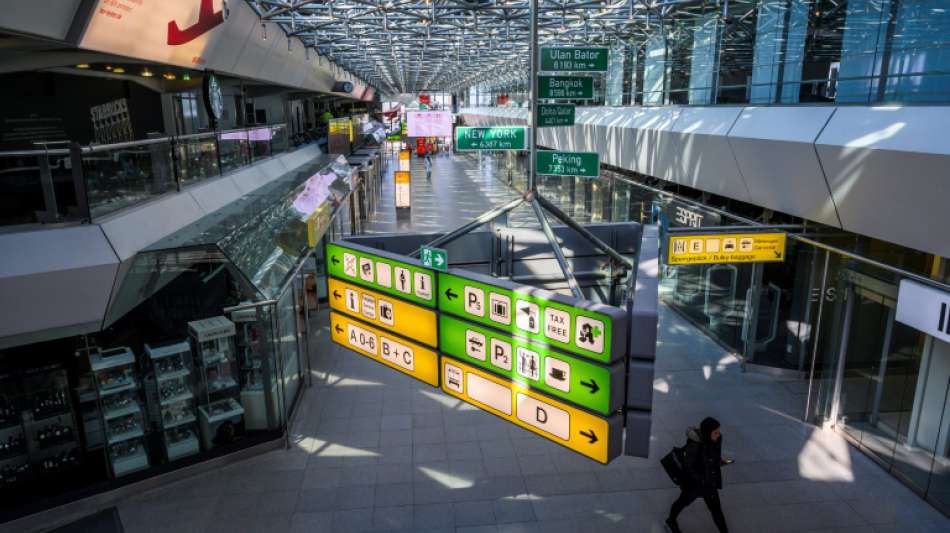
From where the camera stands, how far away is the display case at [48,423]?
8016 mm

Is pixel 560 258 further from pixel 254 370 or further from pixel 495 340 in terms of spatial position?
pixel 254 370

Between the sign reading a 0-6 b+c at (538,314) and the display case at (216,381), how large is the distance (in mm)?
5226

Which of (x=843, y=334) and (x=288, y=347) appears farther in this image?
(x=288, y=347)

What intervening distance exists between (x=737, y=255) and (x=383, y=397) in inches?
256

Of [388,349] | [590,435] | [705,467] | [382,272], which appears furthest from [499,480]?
[590,435]

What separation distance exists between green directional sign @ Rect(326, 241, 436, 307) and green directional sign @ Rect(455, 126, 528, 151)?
2.42 metres

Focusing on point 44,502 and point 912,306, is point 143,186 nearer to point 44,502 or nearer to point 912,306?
point 44,502

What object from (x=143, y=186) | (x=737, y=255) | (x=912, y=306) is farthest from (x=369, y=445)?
(x=912, y=306)

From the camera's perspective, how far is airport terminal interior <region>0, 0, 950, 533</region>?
5844mm

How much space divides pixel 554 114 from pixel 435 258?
123 inches

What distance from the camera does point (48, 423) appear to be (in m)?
8.16

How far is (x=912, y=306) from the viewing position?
23.2ft

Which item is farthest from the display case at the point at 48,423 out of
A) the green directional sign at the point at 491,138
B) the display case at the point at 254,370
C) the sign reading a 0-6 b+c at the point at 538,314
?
the green directional sign at the point at 491,138

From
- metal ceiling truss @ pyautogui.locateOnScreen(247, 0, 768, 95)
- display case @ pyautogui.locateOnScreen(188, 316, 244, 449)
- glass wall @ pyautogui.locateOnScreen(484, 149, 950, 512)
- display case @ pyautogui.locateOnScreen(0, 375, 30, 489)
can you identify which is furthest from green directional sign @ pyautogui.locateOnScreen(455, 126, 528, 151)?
display case @ pyautogui.locateOnScreen(0, 375, 30, 489)
